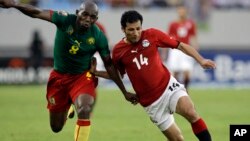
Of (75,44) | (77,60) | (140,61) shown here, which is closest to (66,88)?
(77,60)

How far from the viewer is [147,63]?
10.7 metres

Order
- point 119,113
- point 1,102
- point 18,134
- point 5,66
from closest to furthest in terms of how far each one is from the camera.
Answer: point 18,134 < point 119,113 < point 1,102 < point 5,66

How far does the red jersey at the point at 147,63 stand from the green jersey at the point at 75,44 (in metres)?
0.58

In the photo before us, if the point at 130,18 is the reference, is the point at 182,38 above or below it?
below

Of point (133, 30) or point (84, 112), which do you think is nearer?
point (133, 30)

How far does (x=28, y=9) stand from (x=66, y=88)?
5.64 ft

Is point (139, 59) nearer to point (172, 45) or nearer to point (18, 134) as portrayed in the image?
point (172, 45)

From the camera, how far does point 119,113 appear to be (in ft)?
62.8

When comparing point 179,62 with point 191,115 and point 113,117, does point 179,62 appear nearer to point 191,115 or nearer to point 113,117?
point 113,117

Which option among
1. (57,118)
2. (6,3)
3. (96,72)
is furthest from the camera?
(57,118)

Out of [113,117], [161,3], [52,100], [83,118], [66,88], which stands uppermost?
[66,88]

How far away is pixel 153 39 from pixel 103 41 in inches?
36.8

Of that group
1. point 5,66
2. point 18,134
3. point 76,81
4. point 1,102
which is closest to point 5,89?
point 5,66

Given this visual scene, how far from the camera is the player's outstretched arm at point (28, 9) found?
10320 millimetres
